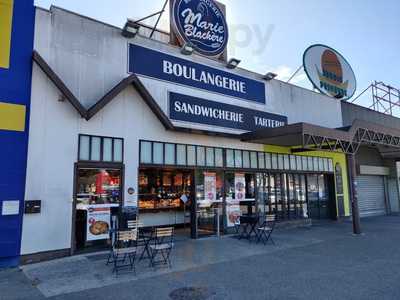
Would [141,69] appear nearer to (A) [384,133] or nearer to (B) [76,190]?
(B) [76,190]

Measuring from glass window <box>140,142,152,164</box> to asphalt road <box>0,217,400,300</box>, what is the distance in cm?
386

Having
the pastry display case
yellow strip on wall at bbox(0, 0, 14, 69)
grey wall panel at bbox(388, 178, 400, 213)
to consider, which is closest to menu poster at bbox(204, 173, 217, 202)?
the pastry display case

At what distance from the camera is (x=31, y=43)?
26.9ft

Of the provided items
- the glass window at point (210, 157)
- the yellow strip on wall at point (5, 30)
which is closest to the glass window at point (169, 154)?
the glass window at point (210, 157)

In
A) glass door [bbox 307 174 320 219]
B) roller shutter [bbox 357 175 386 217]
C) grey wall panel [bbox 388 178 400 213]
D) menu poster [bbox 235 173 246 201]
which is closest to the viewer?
menu poster [bbox 235 173 246 201]

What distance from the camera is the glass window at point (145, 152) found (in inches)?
387

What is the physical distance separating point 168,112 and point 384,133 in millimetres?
9710

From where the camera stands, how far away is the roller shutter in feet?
63.0

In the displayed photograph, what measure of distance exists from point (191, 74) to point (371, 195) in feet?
49.0

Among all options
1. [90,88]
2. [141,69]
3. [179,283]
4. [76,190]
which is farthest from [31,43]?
[179,283]

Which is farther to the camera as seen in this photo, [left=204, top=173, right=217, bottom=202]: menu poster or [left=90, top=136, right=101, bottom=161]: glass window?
[left=204, top=173, right=217, bottom=202]: menu poster

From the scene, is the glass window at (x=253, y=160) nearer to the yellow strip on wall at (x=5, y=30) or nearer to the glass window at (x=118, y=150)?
the glass window at (x=118, y=150)

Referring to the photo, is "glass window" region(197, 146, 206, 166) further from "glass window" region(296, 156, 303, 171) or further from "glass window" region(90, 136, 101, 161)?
"glass window" region(296, 156, 303, 171)

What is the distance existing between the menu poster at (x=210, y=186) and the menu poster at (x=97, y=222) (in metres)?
3.61
